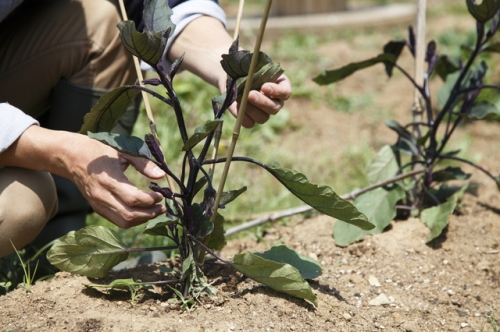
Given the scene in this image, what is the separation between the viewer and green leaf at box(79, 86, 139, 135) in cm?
141

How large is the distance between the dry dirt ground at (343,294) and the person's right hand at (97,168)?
0.78ft

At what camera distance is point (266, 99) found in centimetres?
156

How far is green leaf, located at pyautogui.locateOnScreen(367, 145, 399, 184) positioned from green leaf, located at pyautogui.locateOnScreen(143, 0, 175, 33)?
960 mm

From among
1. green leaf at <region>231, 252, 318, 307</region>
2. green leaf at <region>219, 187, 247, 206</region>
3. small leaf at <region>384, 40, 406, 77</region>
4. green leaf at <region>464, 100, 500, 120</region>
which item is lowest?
green leaf at <region>231, 252, 318, 307</region>

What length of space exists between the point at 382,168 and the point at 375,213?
18cm

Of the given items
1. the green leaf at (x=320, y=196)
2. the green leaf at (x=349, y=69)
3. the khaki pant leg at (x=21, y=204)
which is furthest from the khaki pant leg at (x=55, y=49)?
the green leaf at (x=320, y=196)

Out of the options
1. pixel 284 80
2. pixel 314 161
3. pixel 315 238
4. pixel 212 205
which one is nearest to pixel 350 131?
pixel 314 161

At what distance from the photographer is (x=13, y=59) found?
1926 mm

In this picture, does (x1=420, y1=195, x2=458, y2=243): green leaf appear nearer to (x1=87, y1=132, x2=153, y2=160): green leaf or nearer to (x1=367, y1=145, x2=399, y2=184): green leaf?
(x1=367, y1=145, x2=399, y2=184): green leaf

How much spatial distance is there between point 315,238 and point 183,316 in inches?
28.7

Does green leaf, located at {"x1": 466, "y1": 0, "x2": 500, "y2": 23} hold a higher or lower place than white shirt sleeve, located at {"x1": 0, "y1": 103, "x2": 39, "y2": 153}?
higher

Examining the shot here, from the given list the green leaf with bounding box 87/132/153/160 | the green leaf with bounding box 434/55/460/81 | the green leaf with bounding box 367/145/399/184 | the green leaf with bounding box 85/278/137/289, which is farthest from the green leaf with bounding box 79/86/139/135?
the green leaf with bounding box 434/55/460/81

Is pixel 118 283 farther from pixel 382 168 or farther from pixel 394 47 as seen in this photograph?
pixel 394 47

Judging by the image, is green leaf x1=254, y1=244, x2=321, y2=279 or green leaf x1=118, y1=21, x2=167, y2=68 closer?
green leaf x1=118, y1=21, x2=167, y2=68
